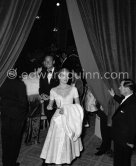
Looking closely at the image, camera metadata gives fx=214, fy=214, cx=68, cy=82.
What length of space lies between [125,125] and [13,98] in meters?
1.45

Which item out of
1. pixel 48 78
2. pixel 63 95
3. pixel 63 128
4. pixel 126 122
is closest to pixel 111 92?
pixel 126 122

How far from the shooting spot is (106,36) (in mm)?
2666

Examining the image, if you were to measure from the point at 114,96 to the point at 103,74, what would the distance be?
32cm

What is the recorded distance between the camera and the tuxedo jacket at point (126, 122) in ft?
7.99

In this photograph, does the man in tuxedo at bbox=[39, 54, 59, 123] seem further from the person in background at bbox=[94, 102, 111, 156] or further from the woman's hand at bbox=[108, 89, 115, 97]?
the woman's hand at bbox=[108, 89, 115, 97]

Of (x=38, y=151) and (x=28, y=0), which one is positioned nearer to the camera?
(x=28, y=0)

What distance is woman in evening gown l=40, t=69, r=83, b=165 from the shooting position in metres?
2.87

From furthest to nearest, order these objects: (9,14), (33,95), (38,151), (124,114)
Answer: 1. (33,95)
2. (38,151)
3. (124,114)
4. (9,14)

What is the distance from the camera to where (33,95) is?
13.0 feet

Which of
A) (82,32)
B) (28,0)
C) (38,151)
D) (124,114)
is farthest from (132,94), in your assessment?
(38,151)

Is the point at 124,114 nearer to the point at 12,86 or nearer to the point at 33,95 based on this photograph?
the point at 12,86

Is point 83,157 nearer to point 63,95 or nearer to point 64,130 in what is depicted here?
point 64,130

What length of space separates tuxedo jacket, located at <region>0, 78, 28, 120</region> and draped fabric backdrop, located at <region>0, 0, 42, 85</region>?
18.1 inches

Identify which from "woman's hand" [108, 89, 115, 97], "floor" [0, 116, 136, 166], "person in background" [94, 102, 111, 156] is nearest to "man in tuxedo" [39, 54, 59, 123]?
"floor" [0, 116, 136, 166]
